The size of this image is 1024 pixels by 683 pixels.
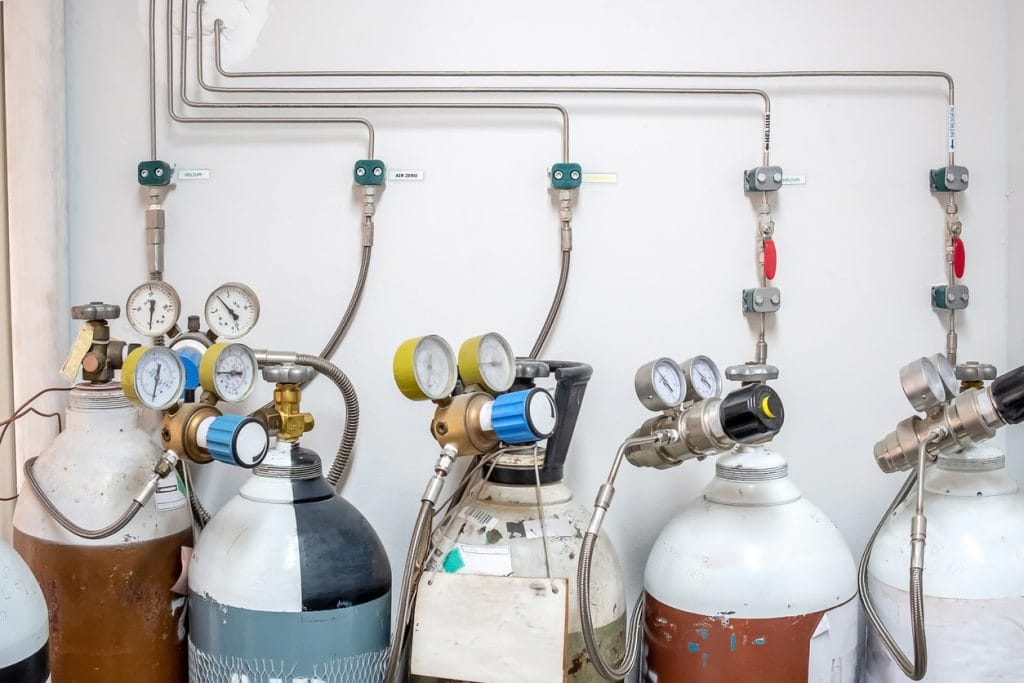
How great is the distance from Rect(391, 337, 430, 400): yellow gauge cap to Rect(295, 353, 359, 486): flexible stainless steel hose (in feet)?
0.63

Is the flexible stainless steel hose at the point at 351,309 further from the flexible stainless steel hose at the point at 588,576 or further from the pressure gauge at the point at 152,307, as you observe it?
the flexible stainless steel hose at the point at 588,576

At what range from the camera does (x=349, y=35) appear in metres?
1.33

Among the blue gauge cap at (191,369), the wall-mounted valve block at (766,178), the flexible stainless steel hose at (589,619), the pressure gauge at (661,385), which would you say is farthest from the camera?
the wall-mounted valve block at (766,178)

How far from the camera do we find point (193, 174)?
4.38 feet

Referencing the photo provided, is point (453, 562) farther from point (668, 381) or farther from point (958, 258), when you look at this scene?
point (958, 258)

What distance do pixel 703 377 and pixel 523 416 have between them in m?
0.29

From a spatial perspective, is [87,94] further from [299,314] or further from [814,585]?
[814,585]

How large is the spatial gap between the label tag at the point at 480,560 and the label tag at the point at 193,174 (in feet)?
2.43

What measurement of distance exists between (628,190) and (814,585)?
647mm

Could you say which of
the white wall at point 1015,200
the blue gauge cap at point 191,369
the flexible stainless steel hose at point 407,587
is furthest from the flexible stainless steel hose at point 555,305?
the white wall at point 1015,200

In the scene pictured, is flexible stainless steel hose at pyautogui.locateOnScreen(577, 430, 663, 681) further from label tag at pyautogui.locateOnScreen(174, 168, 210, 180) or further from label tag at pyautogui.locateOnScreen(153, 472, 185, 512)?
label tag at pyautogui.locateOnScreen(174, 168, 210, 180)

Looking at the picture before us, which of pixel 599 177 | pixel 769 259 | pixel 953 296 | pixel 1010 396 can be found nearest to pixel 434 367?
pixel 599 177

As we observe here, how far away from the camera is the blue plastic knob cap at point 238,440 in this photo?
3.21 feet

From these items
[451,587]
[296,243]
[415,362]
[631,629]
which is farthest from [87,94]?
[631,629]
